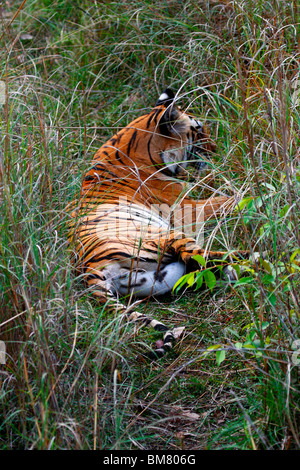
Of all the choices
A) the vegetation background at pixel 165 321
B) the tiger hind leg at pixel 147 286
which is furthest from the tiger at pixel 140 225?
the vegetation background at pixel 165 321

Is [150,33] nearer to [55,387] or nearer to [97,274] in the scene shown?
[97,274]

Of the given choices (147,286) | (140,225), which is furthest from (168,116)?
(147,286)

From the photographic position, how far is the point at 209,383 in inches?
102

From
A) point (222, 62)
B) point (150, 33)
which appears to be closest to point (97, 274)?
point (222, 62)

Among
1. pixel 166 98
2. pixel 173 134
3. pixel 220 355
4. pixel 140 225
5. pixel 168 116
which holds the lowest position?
pixel 220 355

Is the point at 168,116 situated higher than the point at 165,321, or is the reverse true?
the point at 168,116

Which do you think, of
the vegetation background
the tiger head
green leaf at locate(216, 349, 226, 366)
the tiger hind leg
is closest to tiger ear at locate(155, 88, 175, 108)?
the tiger head

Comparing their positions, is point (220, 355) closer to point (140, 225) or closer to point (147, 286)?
point (147, 286)

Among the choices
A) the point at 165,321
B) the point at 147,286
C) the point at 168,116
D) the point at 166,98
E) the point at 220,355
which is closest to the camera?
the point at 220,355

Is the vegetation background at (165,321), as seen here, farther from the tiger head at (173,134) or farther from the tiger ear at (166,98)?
the tiger ear at (166,98)

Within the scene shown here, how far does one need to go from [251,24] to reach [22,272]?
253cm

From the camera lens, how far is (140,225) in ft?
11.3

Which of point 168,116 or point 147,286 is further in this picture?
point 168,116

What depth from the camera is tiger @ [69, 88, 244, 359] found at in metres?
2.83
